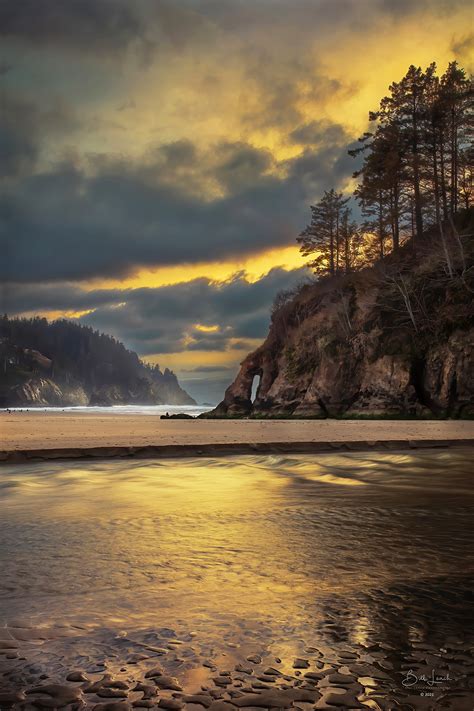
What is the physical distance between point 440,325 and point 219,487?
3644 centimetres

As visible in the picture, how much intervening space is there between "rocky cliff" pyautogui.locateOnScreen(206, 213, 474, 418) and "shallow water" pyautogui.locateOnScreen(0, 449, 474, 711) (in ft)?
110

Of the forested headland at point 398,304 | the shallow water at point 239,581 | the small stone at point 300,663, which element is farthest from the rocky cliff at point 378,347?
the small stone at point 300,663

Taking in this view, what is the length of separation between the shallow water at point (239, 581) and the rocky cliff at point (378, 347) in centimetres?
3340

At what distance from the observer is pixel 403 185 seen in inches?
2270

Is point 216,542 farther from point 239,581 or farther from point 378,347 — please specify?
point 378,347

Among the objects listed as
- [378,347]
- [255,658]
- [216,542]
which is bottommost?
[216,542]

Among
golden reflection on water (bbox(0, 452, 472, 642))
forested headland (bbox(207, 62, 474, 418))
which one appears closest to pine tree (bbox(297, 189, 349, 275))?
forested headland (bbox(207, 62, 474, 418))

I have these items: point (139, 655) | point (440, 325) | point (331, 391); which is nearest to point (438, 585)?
point (139, 655)

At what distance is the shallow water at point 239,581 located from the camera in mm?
2396

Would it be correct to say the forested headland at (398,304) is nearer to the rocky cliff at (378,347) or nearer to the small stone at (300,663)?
the rocky cliff at (378,347)

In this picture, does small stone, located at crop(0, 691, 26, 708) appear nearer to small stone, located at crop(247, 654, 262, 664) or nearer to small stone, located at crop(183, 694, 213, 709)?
small stone, located at crop(183, 694, 213, 709)

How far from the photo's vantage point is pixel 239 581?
11.8 ft

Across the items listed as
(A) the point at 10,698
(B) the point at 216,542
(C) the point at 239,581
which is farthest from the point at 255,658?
(B) the point at 216,542

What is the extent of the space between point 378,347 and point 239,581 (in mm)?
43753
